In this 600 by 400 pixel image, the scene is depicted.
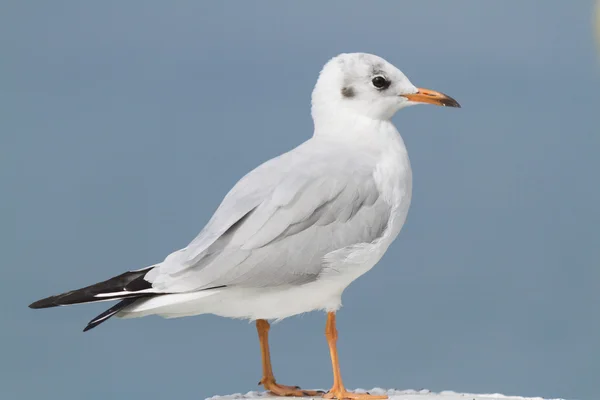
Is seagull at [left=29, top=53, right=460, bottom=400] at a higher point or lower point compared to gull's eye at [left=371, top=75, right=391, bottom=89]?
lower

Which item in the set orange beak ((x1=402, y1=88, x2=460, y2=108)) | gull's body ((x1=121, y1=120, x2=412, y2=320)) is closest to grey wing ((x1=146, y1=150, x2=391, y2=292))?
gull's body ((x1=121, y1=120, x2=412, y2=320))

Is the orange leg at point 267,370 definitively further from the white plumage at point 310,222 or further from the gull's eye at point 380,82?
the gull's eye at point 380,82

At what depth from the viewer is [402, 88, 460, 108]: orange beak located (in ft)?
17.0

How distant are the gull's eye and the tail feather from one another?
143 cm

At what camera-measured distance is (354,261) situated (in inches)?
188

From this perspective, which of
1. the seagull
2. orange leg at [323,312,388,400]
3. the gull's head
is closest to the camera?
the seagull

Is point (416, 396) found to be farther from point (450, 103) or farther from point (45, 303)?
point (45, 303)

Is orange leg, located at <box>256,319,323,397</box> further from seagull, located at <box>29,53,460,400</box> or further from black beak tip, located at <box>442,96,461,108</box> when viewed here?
black beak tip, located at <box>442,96,461,108</box>

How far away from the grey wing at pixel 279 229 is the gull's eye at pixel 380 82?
44 cm

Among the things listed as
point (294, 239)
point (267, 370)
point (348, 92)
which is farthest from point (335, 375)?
point (348, 92)

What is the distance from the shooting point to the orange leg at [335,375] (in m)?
4.95

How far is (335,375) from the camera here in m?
4.98

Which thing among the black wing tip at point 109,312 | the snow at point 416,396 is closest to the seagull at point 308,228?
the black wing tip at point 109,312

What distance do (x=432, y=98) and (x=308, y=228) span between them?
0.93m
